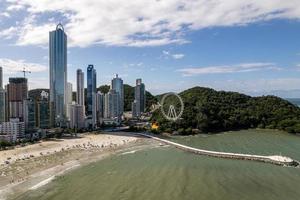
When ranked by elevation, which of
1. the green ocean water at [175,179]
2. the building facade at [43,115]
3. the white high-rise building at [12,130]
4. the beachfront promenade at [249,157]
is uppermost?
the building facade at [43,115]

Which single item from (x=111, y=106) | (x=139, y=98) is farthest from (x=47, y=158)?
(x=139, y=98)

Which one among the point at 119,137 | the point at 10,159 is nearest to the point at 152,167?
the point at 10,159

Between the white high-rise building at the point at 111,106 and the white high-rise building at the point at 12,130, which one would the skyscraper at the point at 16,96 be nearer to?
the white high-rise building at the point at 12,130

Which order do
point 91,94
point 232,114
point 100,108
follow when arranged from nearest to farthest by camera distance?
point 232,114
point 91,94
point 100,108

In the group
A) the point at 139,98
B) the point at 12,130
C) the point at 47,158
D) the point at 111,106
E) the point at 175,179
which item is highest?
the point at 139,98

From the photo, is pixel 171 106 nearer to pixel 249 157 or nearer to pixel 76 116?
pixel 76 116

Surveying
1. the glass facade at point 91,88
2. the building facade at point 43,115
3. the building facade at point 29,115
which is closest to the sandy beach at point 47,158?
the building facade at point 29,115

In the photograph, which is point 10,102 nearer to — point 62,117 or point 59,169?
point 62,117
